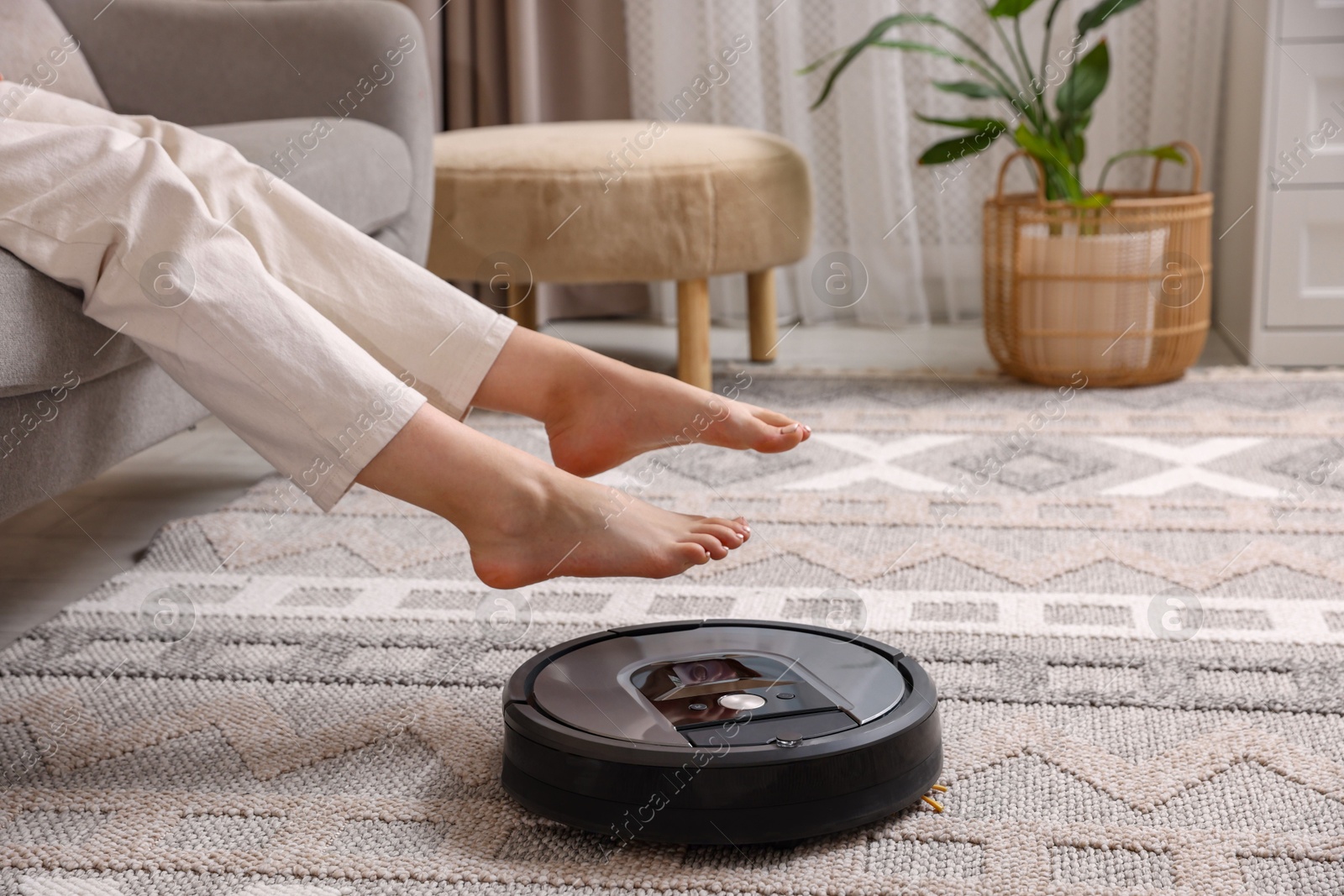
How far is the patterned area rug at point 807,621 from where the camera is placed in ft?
2.33

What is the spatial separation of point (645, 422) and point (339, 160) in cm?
Result: 57

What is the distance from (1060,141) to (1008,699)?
1305 millimetres

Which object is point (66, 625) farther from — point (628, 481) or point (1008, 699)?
point (1008, 699)

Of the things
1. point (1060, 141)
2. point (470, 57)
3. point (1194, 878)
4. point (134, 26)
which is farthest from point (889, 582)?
point (470, 57)

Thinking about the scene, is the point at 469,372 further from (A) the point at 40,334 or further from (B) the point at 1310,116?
(B) the point at 1310,116

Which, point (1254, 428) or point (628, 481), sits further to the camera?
point (1254, 428)

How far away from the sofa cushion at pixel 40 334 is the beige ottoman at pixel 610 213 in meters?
0.91

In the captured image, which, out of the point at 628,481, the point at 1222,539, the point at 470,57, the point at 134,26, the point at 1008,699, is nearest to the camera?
the point at 1008,699

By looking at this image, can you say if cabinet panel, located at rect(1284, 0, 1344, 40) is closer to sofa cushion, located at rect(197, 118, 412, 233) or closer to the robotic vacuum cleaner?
sofa cushion, located at rect(197, 118, 412, 233)

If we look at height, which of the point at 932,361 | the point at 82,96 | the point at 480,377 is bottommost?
the point at 932,361

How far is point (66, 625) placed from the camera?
1.07 meters

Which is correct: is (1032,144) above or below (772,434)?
above

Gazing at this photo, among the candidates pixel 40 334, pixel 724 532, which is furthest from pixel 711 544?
pixel 40 334

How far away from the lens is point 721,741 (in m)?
0.72
